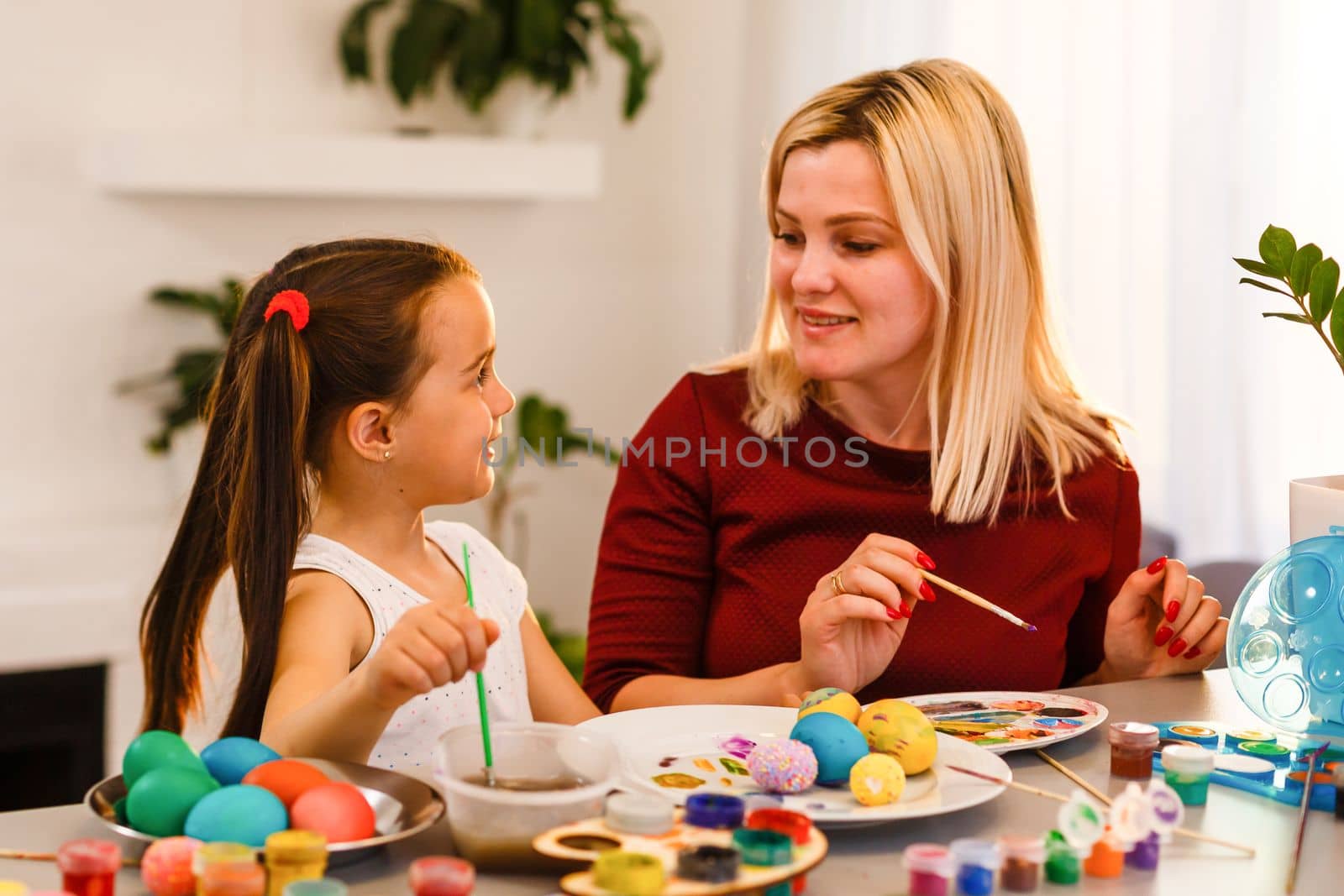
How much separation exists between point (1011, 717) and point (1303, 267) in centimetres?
44

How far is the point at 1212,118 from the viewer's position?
2.44m

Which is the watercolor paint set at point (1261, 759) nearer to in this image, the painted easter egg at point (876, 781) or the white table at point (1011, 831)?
the white table at point (1011, 831)

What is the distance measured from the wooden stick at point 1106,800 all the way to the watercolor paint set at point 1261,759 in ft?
0.22

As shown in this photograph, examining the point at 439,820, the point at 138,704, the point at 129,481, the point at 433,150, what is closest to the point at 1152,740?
the point at 439,820

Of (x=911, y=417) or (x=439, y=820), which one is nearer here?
(x=439, y=820)

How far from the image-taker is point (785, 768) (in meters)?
0.96

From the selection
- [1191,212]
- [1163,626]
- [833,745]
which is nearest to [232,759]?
[833,745]

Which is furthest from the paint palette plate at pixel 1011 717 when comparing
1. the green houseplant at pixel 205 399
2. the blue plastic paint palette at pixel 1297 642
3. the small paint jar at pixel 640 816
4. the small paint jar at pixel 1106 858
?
the green houseplant at pixel 205 399

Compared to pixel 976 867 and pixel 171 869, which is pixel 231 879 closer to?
pixel 171 869

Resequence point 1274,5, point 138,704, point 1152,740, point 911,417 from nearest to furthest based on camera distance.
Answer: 1. point 1152,740
2. point 911,417
3. point 1274,5
4. point 138,704

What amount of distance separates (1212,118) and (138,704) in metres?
2.18

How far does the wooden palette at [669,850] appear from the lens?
2.56ft

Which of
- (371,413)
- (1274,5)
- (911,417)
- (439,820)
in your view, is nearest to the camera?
(439,820)

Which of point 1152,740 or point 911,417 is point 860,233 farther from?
point 1152,740
